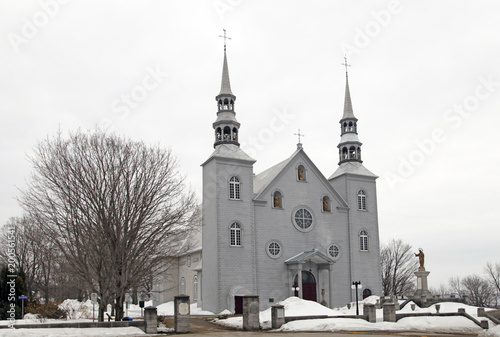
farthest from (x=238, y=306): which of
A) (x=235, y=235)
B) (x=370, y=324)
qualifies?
(x=370, y=324)

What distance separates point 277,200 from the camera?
4444 cm

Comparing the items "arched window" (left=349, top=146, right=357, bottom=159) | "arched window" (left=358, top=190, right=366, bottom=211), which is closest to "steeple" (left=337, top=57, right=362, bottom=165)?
"arched window" (left=349, top=146, right=357, bottom=159)

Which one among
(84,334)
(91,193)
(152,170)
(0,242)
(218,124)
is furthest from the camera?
(0,242)

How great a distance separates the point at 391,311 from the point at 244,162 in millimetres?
18138

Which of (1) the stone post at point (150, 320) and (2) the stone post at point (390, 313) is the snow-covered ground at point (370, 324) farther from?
(1) the stone post at point (150, 320)

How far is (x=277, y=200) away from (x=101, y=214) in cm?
2099

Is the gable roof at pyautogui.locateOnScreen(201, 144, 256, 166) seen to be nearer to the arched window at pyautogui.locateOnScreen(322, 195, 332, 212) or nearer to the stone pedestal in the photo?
the arched window at pyautogui.locateOnScreen(322, 195, 332, 212)

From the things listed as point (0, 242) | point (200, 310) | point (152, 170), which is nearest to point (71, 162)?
point (152, 170)

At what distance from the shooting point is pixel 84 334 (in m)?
22.1

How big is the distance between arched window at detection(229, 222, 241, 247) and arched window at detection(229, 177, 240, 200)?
2.14 meters

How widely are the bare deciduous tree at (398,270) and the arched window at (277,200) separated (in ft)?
122

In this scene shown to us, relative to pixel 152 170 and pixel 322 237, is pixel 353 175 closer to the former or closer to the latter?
pixel 322 237

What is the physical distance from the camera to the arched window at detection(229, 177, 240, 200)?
1668 inches

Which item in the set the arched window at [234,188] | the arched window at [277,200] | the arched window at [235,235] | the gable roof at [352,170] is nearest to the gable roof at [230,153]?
the arched window at [234,188]
